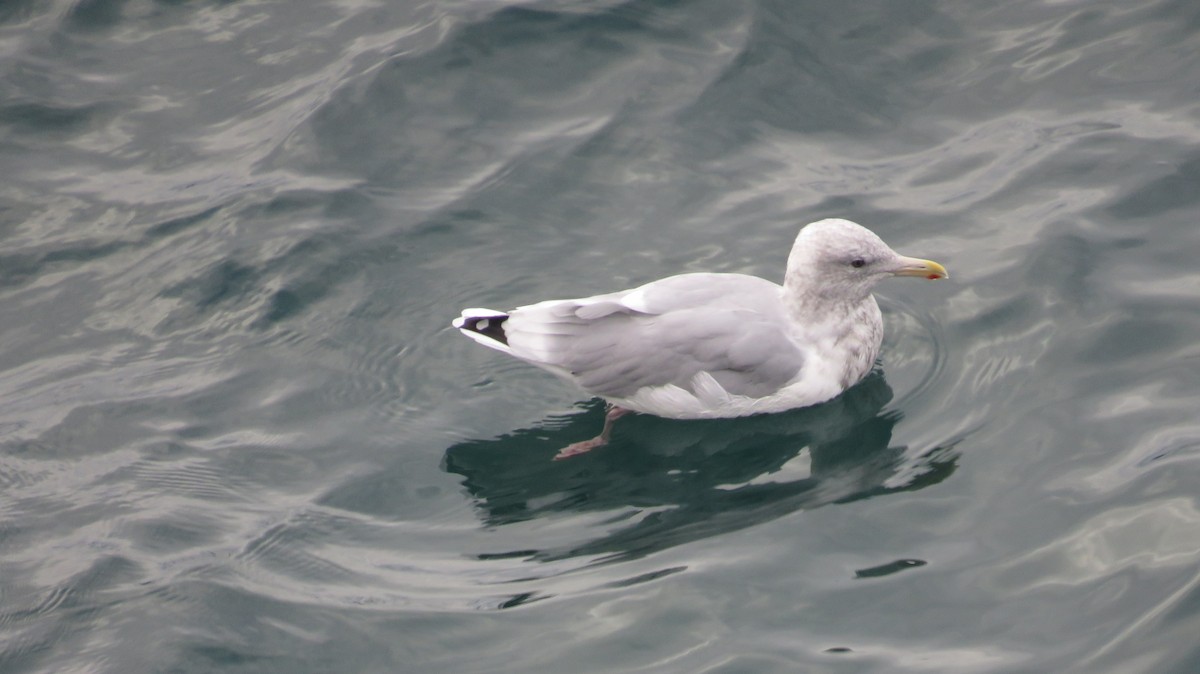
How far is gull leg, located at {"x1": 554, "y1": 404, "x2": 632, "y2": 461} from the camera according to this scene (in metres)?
6.75

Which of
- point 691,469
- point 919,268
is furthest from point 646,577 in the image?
point 919,268

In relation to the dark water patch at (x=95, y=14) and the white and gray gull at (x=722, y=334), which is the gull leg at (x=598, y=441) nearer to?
the white and gray gull at (x=722, y=334)

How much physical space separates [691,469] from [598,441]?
0.53 meters

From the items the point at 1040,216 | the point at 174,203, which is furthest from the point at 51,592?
the point at 1040,216

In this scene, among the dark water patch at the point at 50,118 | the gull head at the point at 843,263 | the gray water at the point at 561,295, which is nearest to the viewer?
the gray water at the point at 561,295

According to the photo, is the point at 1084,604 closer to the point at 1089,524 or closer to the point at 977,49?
the point at 1089,524

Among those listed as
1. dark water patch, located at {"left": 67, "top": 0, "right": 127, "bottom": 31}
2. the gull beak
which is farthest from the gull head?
dark water patch, located at {"left": 67, "top": 0, "right": 127, "bottom": 31}

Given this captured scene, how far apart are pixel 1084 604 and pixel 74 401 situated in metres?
5.10

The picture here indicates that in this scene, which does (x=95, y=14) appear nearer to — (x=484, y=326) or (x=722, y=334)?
(x=484, y=326)

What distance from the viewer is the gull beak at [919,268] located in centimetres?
677

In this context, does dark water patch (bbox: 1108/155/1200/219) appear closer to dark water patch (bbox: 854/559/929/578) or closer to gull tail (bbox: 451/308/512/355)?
dark water patch (bbox: 854/559/929/578)

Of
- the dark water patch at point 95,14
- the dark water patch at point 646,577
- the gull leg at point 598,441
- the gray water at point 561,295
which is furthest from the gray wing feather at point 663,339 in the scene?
the dark water patch at point 95,14

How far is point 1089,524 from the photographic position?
5867 mm

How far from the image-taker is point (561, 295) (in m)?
7.61
